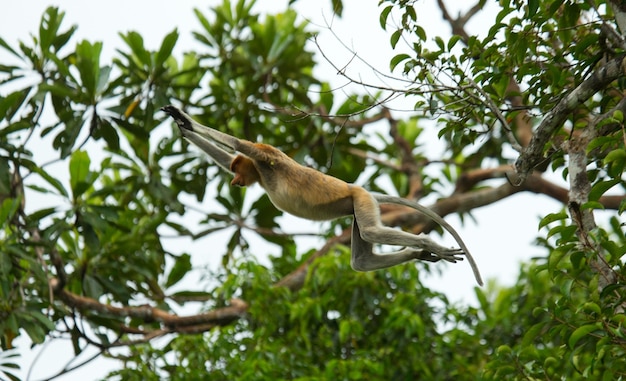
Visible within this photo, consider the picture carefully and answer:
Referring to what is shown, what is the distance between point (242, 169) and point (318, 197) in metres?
0.35

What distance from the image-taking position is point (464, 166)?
823cm

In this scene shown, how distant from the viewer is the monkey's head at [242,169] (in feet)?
12.6

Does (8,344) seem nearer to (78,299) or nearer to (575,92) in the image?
(78,299)

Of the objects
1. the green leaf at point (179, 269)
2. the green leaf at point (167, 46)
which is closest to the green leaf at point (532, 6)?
the green leaf at point (167, 46)

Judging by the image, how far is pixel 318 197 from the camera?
3.77 meters

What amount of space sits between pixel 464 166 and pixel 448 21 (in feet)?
4.53

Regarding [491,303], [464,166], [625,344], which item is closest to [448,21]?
[464,166]

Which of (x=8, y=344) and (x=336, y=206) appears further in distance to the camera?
(x=8, y=344)

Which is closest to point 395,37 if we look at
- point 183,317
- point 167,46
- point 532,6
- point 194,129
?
point 532,6

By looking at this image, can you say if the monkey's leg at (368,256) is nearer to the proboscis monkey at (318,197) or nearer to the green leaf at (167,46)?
the proboscis monkey at (318,197)

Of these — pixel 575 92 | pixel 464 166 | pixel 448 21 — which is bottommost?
pixel 575 92

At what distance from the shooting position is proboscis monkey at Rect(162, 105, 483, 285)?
12.0 feet

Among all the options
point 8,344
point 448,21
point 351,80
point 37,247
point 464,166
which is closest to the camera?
point 351,80

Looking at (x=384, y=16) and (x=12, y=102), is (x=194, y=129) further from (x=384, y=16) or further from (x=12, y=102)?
(x=12, y=102)
